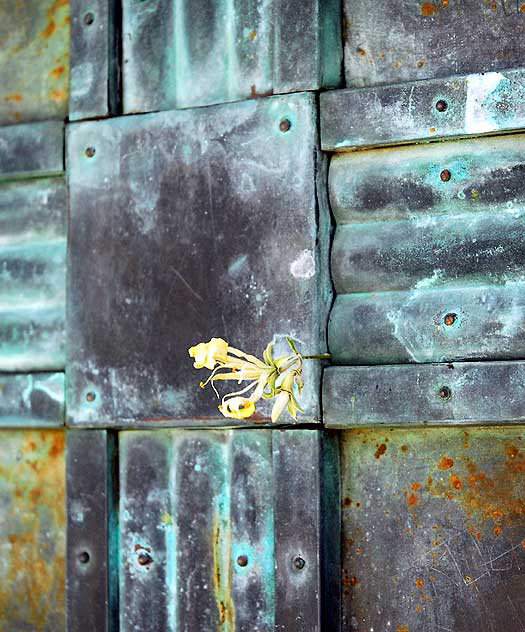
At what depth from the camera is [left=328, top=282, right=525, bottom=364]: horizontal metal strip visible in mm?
2645

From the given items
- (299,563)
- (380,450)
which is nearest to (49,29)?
(380,450)

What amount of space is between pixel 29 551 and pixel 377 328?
1.14 metres

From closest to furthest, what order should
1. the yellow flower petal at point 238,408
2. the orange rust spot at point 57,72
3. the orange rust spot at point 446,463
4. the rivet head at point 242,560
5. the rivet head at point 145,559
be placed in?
1. the yellow flower petal at point 238,408
2. the orange rust spot at point 446,463
3. the rivet head at point 242,560
4. the rivet head at point 145,559
5. the orange rust spot at point 57,72

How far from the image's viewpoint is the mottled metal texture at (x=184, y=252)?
2.82 metres

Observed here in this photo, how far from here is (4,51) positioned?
11.0 feet

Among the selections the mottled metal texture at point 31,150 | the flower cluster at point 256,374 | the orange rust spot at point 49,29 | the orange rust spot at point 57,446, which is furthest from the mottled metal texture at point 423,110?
the orange rust spot at point 57,446

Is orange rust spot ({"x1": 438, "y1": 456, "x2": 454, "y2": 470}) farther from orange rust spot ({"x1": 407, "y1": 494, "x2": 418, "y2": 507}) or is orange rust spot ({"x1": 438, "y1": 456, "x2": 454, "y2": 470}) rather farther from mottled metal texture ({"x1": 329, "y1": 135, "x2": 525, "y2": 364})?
mottled metal texture ({"x1": 329, "y1": 135, "x2": 525, "y2": 364})

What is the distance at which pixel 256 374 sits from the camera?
8.68 feet

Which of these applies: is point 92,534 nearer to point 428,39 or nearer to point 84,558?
point 84,558

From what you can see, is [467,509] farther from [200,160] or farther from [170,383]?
[200,160]

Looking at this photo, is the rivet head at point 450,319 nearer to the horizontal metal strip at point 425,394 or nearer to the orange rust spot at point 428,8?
the horizontal metal strip at point 425,394

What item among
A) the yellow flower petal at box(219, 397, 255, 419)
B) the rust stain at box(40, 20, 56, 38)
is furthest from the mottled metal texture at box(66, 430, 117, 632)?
the rust stain at box(40, 20, 56, 38)

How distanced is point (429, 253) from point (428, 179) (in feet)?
0.56

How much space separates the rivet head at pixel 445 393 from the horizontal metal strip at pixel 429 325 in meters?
0.08
